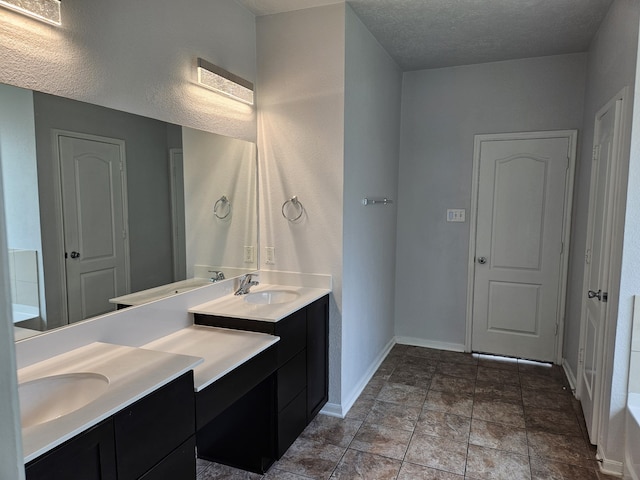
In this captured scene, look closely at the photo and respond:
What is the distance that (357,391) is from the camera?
10.1 ft

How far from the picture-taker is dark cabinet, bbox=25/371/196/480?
1.10 m

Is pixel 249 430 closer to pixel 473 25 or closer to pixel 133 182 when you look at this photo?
pixel 133 182

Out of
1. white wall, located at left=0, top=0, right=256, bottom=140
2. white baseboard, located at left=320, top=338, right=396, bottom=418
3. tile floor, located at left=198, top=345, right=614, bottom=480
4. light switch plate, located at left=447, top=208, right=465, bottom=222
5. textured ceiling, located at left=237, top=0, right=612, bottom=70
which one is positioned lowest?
tile floor, located at left=198, top=345, right=614, bottom=480

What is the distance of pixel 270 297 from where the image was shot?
2760 mm

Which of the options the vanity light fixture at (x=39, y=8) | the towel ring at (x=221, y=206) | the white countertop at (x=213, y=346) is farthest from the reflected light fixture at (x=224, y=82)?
the white countertop at (x=213, y=346)

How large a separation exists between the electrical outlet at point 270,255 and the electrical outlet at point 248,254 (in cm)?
10

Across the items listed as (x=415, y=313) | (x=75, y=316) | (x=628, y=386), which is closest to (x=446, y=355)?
(x=415, y=313)

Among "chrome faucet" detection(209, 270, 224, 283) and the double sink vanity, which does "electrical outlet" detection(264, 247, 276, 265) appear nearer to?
the double sink vanity

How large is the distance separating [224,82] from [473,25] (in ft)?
5.63

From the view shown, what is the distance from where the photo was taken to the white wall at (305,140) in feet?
8.63

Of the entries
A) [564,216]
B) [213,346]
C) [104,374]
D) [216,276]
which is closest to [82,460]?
[104,374]

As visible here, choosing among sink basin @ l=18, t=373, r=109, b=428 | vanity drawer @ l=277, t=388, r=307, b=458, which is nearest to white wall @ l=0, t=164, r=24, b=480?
sink basin @ l=18, t=373, r=109, b=428

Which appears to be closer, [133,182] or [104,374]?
[104,374]

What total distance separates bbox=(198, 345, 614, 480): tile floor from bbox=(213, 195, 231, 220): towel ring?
1.39 metres
